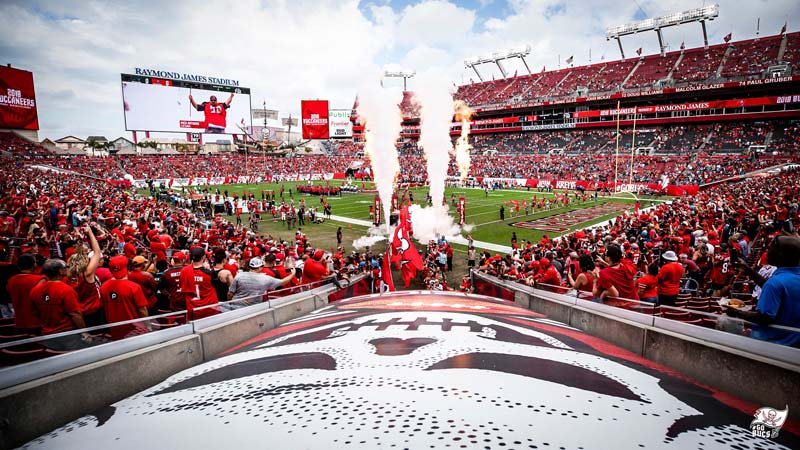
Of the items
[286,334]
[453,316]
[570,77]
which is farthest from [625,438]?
[570,77]

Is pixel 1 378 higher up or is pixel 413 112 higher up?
pixel 413 112

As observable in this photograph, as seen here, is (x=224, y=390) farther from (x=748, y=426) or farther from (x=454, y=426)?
(x=748, y=426)

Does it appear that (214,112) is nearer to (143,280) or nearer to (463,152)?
(463,152)

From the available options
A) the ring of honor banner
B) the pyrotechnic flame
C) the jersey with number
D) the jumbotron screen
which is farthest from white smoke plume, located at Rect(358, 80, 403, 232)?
the ring of honor banner

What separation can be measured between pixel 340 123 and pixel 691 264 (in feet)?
343

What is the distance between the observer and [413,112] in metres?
81.6

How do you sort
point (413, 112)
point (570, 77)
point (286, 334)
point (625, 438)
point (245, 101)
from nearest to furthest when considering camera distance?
point (625, 438) < point (286, 334) < point (570, 77) < point (245, 101) < point (413, 112)

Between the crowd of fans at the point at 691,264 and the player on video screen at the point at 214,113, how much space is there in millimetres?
72532

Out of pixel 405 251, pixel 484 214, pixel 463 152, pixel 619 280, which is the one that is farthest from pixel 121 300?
pixel 463 152

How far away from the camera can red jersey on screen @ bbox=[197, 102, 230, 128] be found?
A: 7138cm

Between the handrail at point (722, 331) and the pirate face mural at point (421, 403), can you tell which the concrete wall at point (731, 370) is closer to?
the handrail at point (722, 331)

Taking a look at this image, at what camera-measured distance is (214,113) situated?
2859 inches

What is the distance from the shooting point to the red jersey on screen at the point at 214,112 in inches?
2810

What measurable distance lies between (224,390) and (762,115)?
66298 mm
